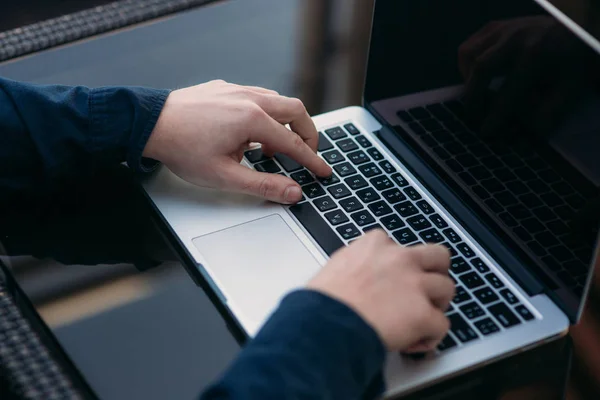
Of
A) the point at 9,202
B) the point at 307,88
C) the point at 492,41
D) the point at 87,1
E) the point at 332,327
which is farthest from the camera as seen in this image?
the point at 87,1

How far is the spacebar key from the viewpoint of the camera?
0.81m

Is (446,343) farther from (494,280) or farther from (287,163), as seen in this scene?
(287,163)

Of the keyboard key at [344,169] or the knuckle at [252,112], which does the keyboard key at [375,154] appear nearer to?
the keyboard key at [344,169]

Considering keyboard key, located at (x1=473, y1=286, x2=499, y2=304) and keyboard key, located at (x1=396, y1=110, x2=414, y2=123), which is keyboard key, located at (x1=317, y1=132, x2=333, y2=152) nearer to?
keyboard key, located at (x1=396, y1=110, x2=414, y2=123)

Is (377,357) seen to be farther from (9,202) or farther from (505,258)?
(9,202)

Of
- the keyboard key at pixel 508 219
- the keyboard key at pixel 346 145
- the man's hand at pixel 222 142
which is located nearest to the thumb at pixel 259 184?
the man's hand at pixel 222 142

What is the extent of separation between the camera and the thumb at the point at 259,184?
84 centimetres

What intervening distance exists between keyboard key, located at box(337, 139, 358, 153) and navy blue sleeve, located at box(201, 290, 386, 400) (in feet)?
0.97

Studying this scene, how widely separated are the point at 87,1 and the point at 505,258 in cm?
90

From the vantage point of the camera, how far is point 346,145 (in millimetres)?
933

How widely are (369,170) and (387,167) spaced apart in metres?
0.02

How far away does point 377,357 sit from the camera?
2.15 ft

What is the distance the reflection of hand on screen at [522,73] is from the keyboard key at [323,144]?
185 mm

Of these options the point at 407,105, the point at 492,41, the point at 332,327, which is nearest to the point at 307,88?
the point at 407,105
